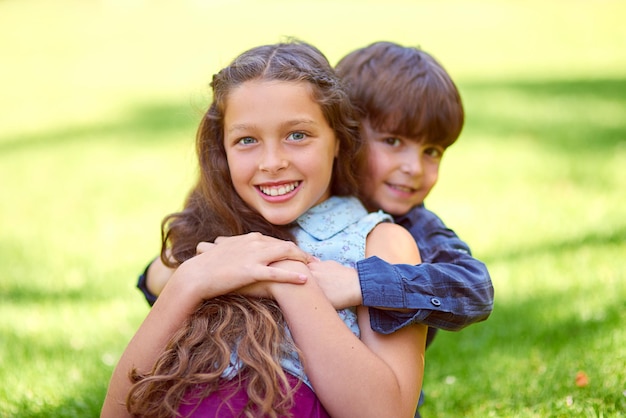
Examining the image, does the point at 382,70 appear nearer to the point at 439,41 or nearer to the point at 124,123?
the point at 124,123

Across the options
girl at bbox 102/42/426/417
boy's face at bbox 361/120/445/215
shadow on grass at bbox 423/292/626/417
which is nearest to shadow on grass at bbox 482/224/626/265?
shadow on grass at bbox 423/292/626/417

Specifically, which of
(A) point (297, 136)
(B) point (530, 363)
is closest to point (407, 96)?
(A) point (297, 136)

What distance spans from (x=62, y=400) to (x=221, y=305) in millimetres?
1296

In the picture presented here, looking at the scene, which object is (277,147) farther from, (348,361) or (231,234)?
(348,361)

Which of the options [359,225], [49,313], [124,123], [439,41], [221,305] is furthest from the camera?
[439,41]

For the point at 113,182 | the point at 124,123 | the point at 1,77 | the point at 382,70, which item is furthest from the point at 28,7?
the point at 382,70

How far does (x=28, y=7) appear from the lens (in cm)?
2188

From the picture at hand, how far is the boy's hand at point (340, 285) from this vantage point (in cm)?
241

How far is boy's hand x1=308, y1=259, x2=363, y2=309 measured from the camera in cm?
241

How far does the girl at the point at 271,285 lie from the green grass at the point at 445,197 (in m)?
0.38

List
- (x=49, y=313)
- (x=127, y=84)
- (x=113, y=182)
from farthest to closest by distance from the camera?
(x=127, y=84)
(x=113, y=182)
(x=49, y=313)

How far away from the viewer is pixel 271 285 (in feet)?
7.81

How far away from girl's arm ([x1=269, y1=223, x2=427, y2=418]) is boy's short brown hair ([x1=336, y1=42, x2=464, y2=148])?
912 millimetres

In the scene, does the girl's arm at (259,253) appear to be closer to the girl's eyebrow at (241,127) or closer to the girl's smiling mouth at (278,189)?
the girl's smiling mouth at (278,189)
